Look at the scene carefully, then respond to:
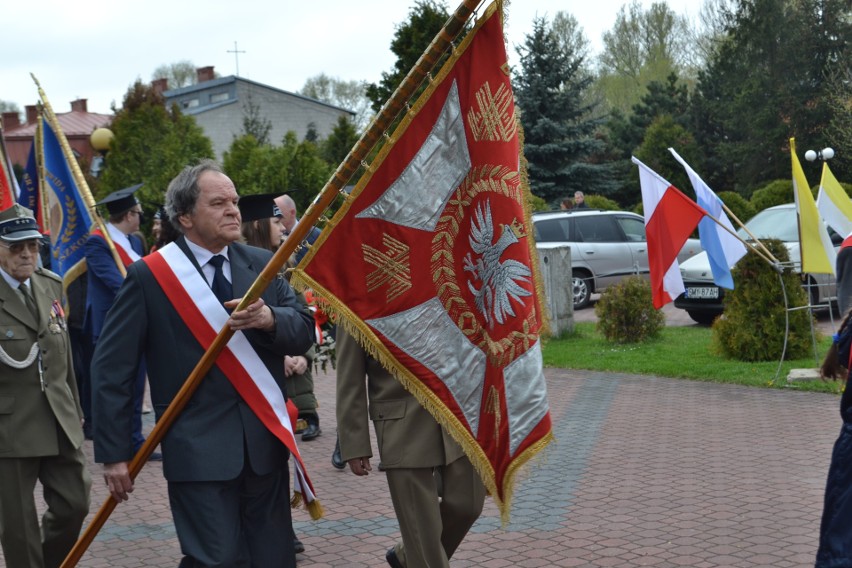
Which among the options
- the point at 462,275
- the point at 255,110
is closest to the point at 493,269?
the point at 462,275

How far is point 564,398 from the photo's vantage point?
10945 millimetres

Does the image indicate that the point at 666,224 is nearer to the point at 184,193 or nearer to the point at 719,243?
the point at 719,243

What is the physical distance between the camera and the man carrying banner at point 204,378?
3.81m

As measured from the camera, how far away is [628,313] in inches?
557

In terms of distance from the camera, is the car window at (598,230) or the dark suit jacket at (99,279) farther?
the car window at (598,230)

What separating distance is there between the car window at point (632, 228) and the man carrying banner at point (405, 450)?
15825 millimetres

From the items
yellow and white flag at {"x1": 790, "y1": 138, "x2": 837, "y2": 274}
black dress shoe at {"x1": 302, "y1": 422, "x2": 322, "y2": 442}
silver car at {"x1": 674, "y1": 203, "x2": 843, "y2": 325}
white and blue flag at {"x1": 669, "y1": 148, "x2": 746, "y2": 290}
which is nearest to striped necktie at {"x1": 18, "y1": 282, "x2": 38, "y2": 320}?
black dress shoe at {"x1": 302, "y1": 422, "x2": 322, "y2": 442}

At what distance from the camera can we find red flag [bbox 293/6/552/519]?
405cm

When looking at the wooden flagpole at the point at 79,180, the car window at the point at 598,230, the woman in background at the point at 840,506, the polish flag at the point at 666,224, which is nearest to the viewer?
the woman in background at the point at 840,506

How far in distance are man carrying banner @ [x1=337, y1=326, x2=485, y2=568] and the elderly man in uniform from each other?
1.42 metres

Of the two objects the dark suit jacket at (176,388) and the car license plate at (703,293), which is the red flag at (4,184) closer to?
the dark suit jacket at (176,388)

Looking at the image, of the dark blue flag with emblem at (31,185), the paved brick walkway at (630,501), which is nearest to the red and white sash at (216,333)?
the paved brick walkway at (630,501)

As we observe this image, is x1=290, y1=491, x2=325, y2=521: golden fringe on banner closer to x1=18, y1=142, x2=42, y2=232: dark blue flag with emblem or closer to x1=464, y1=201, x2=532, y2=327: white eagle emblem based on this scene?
x1=464, y1=201, x2=532, y2=327: white eagle emblem

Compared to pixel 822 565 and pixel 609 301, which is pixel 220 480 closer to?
pixel 822 565
